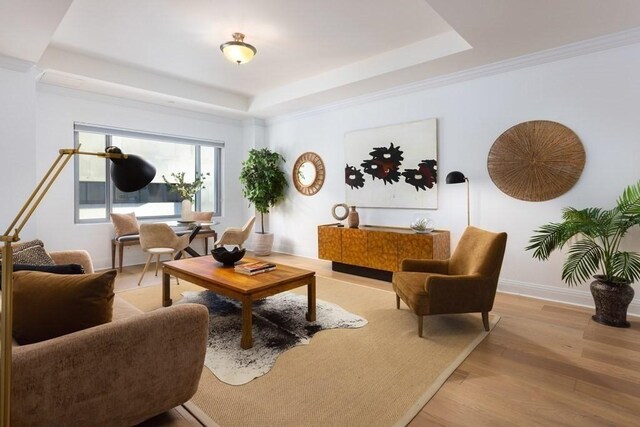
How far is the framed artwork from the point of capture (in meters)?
4.57

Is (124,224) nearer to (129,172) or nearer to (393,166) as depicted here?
(393,166)

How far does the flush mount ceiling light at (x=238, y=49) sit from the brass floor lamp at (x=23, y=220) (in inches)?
100

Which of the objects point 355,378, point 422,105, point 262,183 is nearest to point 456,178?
point 422,105

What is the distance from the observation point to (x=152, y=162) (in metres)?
4.65

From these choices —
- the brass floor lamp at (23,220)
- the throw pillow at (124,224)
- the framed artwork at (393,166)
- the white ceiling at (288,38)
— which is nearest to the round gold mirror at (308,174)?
the framed artwork at (393,166)

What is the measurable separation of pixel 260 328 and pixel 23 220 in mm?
1963

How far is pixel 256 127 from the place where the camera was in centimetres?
673

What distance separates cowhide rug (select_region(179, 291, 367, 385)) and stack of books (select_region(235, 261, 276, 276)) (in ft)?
1.46

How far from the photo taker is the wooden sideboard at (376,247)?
163 inches

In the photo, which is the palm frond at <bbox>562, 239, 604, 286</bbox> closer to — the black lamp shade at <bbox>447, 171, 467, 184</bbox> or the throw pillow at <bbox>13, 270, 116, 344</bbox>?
the black lamp shade at <bbox>447, 171, 467, 184</bbox>

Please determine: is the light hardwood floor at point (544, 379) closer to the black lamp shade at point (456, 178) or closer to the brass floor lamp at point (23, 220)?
the brass floor lamp at point (23, 220)

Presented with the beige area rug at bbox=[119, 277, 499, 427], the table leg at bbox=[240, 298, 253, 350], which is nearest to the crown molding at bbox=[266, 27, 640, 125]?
the beige area rug at bbox=[119, 277, 499, 427]

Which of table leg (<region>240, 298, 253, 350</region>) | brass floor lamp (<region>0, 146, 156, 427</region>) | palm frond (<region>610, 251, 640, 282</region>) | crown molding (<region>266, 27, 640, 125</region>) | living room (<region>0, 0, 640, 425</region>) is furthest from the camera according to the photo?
crown molding (<region>266, 27, 640, 125</region>)

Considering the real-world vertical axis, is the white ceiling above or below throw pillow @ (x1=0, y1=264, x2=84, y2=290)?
above
